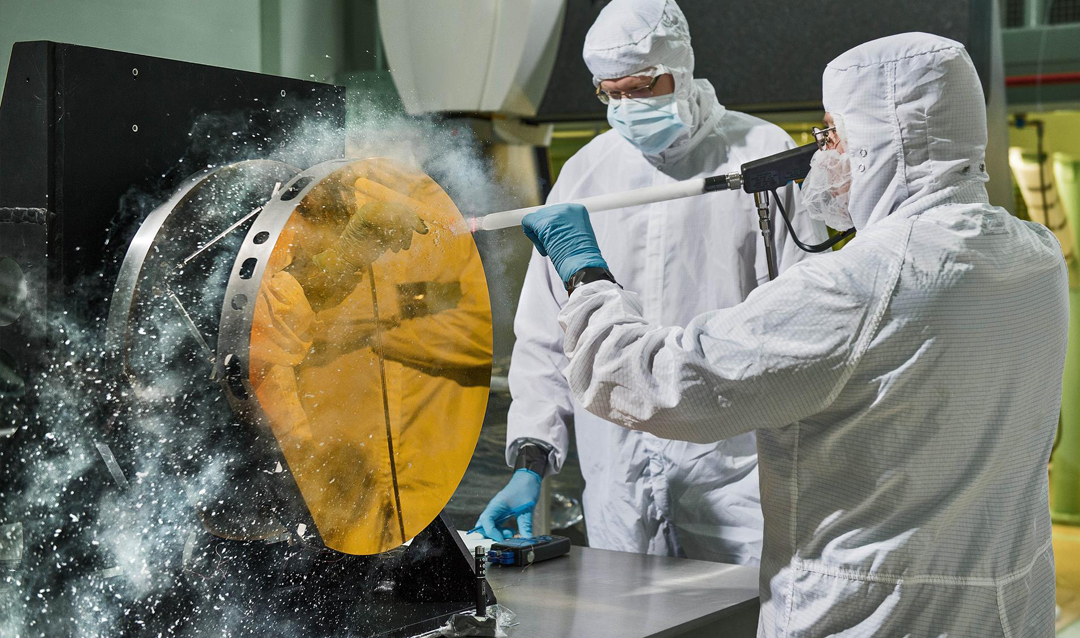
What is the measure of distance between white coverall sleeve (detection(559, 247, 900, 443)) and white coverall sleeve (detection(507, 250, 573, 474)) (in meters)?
0.68

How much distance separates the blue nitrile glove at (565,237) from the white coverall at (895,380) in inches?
3.6

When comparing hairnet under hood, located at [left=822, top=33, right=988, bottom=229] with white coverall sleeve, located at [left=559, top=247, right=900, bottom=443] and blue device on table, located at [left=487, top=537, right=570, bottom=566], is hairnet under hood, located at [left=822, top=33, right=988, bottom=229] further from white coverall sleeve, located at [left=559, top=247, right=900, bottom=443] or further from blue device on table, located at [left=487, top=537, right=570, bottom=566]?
blue device on table, located at [left=487, top=537, right=570, bottom=566]

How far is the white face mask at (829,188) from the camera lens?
4.36 ft

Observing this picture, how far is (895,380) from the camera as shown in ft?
3.70

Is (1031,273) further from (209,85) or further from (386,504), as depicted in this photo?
(209,85)

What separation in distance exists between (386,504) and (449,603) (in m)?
0.25

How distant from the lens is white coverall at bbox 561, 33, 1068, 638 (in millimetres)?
1129

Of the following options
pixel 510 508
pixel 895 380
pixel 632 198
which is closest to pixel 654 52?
pixel 632 198

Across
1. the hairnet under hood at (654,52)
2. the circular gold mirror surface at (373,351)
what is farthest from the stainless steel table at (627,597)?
the hairnet under hood at (654,52)

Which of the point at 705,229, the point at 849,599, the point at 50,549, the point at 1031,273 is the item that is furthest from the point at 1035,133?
the point at 50,549

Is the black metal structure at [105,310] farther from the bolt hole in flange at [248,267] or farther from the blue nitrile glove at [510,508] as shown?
the blue nitrile glove at [510,508]

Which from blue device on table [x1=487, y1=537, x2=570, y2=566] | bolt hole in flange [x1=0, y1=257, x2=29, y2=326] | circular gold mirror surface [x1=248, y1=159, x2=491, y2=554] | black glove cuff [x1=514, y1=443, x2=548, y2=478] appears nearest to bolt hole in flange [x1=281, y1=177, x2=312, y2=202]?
circular gold mirror surface [x1=248, y1=159, x2=491, y2=554]

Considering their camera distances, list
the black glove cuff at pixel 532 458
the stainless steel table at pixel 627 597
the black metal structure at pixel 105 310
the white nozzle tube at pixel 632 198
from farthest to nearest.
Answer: the black glove cuff at pixel 532 458, the white nozzle tube at pixel 632 198, the stainless steel table at pixel 627 597, the black metal structure at pixel 105 310

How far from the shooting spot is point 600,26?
2.00 meters
